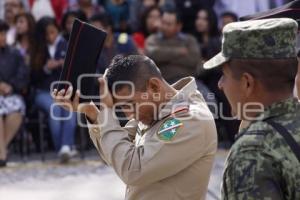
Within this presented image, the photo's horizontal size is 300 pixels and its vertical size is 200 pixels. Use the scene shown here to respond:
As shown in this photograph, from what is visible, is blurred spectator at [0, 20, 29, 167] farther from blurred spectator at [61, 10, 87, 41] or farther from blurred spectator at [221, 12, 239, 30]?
blurred spectator at [221, 12, 239, 30]

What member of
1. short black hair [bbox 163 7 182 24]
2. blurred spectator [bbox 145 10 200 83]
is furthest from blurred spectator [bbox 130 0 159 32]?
blurred spectator [bbox 145 10 200 83]

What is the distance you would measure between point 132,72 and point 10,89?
19.8 ft

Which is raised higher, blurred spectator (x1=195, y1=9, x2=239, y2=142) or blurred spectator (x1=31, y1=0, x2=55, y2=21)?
blurred spectator (x1=31, y1=0, x2=55, y2=21)

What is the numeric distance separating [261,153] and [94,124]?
116 cm

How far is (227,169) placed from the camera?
2.56 meters

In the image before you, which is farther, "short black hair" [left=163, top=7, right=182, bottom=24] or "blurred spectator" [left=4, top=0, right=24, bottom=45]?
"blurred spectator" [left=4, top=0, right=24, bottom=45]

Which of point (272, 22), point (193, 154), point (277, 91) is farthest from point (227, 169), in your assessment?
point (193, 154)

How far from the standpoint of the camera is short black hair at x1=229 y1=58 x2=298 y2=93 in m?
2.61

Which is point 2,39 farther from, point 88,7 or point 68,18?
point 88,7

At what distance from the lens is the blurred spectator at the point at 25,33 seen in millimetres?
9844

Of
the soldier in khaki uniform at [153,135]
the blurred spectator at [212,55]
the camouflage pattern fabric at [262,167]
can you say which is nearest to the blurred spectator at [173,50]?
the blurred spectator at [212,55]

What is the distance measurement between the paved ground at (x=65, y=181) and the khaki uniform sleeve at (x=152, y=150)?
12.8 ft

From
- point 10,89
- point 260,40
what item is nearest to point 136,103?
point 260,40

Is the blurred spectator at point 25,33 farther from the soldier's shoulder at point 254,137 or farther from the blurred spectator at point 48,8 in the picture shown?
the soldier's shoulder at point 254,137
